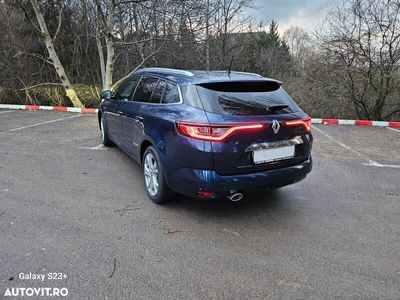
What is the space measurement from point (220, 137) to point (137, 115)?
1574mm

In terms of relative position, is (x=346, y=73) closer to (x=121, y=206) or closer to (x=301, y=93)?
(x=301, y=93)

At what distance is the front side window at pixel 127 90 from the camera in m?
4.60

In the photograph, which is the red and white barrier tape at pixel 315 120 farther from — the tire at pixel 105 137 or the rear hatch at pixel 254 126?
the rear hatch at pixel 254 126

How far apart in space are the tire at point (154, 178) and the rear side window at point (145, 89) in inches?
30.3

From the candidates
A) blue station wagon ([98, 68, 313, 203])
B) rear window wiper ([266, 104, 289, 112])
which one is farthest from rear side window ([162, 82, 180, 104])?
rear window wiper ([266, 104, 289, 112])

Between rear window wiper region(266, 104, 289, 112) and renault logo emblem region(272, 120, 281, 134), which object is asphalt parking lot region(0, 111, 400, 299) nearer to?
renault logo emblem region(272, 120, 281, 134)

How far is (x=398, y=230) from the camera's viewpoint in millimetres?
3141

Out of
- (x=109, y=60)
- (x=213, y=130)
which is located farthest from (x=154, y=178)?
(x=109, y=60)

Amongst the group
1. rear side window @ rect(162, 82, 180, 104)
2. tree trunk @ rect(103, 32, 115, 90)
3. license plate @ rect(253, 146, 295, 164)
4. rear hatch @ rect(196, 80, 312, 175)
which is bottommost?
license plate @ rect(253, 146, 295, 164)

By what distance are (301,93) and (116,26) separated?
9.37 metres

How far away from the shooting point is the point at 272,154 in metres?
3.13

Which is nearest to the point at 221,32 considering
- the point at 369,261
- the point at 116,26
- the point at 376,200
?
the point at 116,26

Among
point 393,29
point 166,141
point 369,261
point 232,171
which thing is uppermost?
point 393,29

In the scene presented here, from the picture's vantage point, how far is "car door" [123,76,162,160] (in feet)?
13.1
